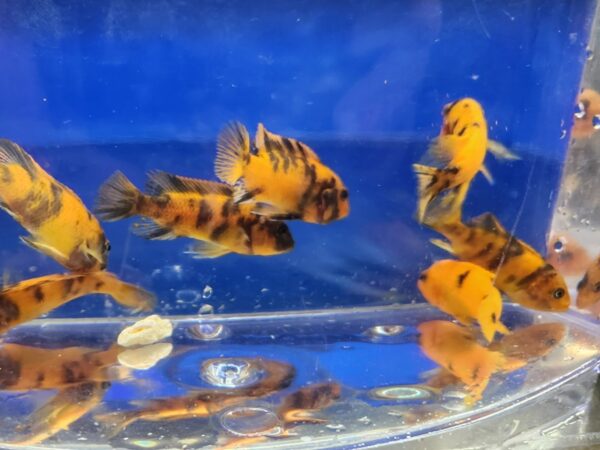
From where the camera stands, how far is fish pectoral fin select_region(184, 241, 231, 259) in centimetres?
131

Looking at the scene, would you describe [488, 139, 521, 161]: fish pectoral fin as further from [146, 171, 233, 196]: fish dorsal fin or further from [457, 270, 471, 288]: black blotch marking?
[146, 171, 233, 196]: fish dorsal fin

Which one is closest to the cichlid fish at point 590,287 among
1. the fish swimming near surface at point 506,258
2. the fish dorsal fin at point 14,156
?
the fish swimming near surface at point 506,258

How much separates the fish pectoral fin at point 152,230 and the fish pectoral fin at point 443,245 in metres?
0.62

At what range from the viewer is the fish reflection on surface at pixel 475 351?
1.32 meters

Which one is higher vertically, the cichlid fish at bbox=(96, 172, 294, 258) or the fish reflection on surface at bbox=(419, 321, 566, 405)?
the cichlid fish at bbox=(96, 172, 294, 258)

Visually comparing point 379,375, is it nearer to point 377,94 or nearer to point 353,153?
point 353,153

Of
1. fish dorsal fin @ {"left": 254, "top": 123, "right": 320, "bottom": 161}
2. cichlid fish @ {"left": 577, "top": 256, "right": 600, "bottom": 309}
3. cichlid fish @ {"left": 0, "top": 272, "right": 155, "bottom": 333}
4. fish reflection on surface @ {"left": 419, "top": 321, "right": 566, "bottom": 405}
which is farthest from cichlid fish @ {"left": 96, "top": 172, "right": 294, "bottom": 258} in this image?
cichlid fish @ {"left": 577, "top": 256, "right": 600, "bottom": 309}

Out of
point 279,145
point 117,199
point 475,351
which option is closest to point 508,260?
point 475,351

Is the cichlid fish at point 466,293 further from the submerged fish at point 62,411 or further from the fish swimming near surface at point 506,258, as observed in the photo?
the submerged fish at point 62,411

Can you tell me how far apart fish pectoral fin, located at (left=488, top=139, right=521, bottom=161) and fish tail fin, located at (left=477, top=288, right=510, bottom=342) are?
299mm

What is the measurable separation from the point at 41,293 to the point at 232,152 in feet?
1.72

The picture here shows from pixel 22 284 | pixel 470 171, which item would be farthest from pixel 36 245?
pixel 470 171

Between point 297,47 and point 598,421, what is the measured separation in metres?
0.97

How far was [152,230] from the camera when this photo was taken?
1.29 m
